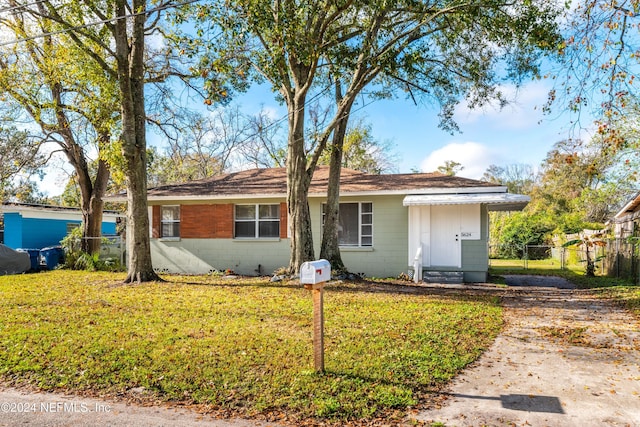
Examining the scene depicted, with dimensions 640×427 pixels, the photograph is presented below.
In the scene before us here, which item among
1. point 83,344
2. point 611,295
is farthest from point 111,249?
point 611,295

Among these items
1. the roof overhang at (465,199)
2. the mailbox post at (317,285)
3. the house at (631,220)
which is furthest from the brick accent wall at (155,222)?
the house at (631,220)

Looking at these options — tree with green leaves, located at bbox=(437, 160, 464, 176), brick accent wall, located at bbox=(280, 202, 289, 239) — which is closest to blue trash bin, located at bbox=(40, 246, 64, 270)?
brick accent wall, located at bbox=(280, 202, 289, 239)

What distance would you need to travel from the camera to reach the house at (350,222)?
45.2ft

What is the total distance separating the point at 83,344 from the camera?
5.90 meters

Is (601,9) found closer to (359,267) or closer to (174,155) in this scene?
(359,267)

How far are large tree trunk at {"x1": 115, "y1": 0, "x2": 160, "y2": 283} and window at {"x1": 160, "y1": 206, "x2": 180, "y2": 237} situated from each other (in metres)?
3.74

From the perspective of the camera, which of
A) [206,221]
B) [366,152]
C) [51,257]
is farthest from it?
[366,152]

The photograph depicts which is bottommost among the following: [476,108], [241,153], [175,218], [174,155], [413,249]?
[413,249]

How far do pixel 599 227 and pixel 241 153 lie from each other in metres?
24.7

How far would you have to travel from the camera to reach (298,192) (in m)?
12.8

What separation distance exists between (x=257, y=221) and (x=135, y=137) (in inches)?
198

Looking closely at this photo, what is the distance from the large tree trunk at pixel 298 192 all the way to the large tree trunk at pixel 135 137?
13.7 ft

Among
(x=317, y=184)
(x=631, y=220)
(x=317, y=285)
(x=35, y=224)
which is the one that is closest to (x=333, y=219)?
(x=317, y=184)

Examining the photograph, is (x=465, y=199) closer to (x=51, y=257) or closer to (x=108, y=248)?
(x=108, y=248)
